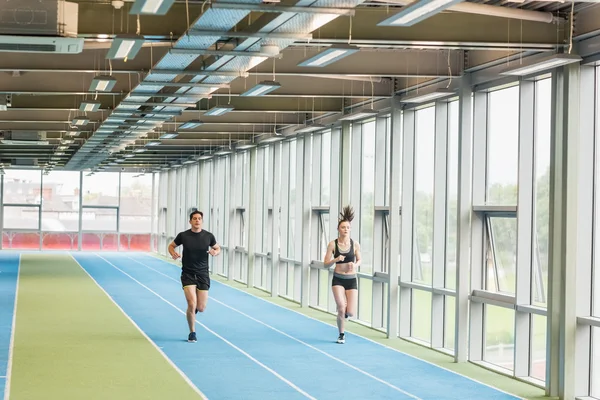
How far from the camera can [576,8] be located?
33.1 feet

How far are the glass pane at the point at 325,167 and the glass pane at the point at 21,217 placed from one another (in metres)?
31.7

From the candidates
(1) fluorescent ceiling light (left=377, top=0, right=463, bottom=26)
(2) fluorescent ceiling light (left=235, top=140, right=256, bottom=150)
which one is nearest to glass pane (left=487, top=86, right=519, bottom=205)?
(1) fluorescent ceiling light (left=377, top=0, right=463, bottom=26)

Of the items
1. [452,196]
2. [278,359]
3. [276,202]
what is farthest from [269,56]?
[276,202]

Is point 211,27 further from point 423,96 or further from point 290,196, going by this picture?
point 290,196

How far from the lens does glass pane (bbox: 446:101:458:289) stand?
1376 cm

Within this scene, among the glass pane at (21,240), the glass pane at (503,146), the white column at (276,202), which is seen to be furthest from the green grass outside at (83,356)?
the glass pane at (21,240)

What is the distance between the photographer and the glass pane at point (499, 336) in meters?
12.2

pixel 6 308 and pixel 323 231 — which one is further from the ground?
pixel 323 231

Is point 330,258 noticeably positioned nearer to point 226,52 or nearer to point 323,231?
point 226,52

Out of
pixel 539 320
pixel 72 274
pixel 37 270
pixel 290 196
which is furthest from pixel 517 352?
pixel 37 270

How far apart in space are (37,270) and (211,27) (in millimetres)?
23791

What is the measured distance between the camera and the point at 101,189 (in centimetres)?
4972

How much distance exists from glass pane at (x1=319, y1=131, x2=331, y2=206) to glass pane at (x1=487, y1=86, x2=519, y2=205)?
7.48 meters

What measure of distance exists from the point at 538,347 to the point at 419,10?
585 cm
